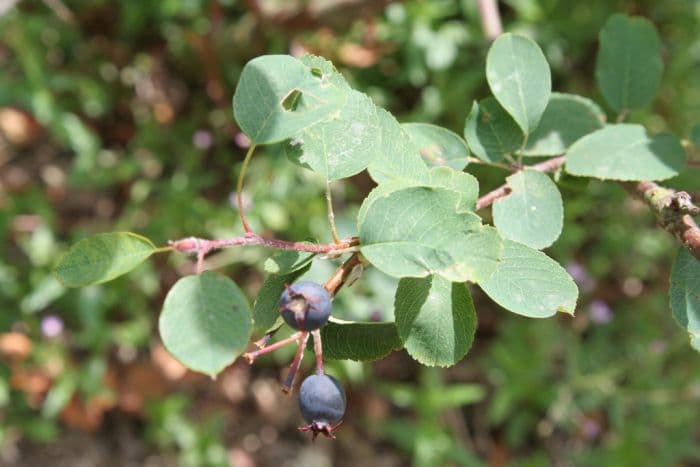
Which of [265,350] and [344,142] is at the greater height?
[344,142]

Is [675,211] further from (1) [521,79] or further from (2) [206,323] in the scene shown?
(2) [206,323]

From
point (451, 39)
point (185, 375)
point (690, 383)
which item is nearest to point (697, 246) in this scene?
point (451, 39)

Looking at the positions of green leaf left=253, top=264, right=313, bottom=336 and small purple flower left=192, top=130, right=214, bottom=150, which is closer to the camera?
green leaf left=253, top=264, right=313, bottom=336

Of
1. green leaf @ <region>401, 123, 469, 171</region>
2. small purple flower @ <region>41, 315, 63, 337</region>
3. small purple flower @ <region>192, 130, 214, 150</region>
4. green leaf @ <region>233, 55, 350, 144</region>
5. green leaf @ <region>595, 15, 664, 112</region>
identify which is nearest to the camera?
green leaf @ <region>233, 55, 350, 144</region>

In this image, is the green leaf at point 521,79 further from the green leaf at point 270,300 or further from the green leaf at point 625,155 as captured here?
the green leaf at point 270,300

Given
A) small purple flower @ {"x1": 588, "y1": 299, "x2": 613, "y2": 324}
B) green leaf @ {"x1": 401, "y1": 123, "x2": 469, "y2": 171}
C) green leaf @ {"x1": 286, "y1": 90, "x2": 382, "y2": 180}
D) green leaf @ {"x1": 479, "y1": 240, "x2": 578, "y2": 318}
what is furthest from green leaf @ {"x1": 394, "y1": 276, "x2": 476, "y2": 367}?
small purple flower @ {"x1": 588, "y1": 299, "x2": 613, "y2": 324}

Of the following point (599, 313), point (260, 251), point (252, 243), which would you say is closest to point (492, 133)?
point (252, 243)

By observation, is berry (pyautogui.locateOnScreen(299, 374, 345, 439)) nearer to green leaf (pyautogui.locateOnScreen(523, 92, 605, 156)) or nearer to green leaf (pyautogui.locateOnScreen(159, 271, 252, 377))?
green leaf (pyautogui.locateOnScreen(159, 271, 252, 377))
